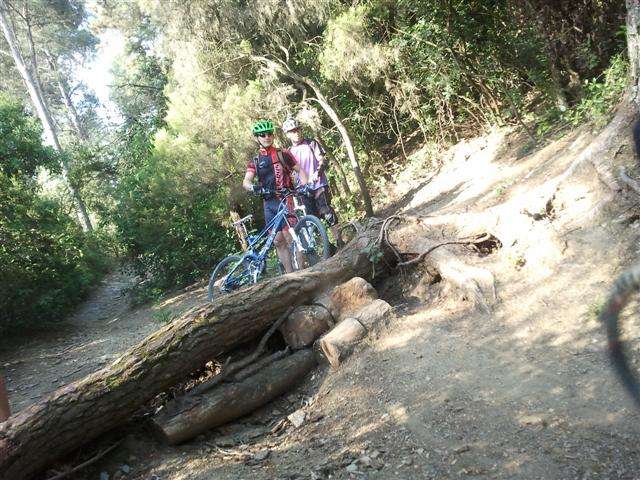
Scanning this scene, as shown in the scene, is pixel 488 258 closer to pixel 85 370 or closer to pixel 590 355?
pixel 590 355

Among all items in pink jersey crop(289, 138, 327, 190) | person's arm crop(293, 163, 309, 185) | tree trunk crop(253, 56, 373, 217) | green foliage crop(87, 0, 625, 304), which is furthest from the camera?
tree trunk crop(253, 56, 373, 217)

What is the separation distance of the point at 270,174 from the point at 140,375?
296 cm

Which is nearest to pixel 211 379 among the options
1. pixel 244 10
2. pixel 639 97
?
pixel 639 97

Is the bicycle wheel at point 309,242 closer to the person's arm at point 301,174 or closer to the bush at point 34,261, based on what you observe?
the person's arm at point 301,174

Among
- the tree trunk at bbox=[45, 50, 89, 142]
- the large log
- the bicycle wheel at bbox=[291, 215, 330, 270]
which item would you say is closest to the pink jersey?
the bicycle wheel at bbox=[291, 215, 330, 270]

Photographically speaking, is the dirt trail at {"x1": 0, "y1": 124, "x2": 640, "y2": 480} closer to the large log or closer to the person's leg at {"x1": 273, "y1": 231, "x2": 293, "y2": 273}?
the large log

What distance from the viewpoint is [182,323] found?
429 cm

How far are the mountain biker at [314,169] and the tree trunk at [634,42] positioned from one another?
347cm

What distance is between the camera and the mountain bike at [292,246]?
5.91 m

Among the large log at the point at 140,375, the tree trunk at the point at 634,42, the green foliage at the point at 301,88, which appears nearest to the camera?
the large log at the point at 140,375

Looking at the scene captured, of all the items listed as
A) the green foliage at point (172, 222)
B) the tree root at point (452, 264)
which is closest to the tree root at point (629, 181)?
the tree root at point (452, 264)

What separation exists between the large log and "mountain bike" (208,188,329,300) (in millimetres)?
835

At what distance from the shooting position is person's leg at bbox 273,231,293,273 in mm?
6168

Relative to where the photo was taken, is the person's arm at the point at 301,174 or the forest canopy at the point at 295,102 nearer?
the person's arm at the point at 301,174
